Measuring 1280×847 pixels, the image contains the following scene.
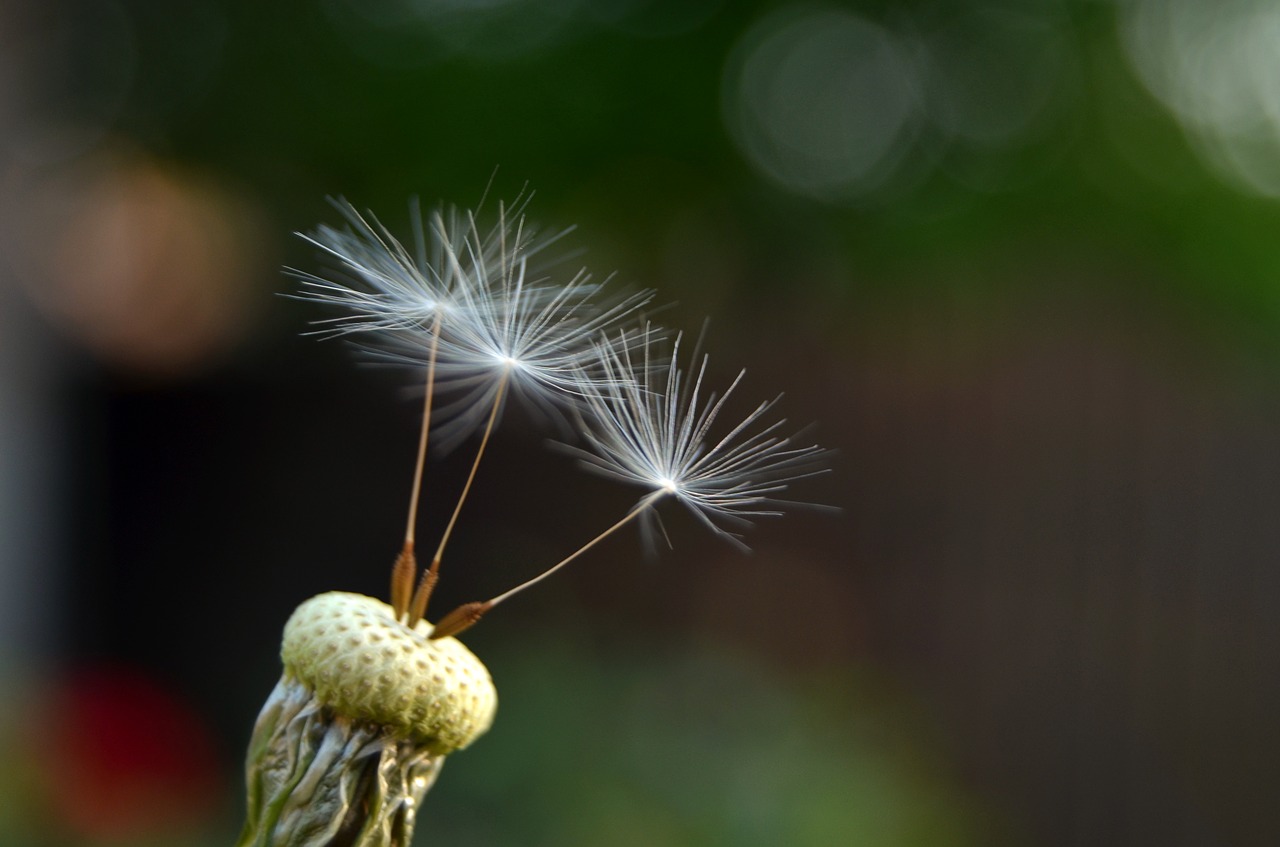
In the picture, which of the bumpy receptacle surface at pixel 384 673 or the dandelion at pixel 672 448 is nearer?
the bumpy receptacle surface at pixel 384 673

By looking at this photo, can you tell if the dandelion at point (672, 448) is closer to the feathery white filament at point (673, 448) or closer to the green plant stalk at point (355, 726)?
the feathery white filament at point (673, 448)

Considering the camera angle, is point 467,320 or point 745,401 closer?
point 467,320

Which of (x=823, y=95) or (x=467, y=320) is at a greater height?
(x=823, y=95)

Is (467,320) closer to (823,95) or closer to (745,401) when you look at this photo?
(823,95)

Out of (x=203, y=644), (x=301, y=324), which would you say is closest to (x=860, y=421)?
(x=301, y=324)

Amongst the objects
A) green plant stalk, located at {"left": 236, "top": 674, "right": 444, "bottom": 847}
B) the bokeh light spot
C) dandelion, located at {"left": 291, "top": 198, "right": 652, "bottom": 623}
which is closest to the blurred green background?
the bokeh light spot

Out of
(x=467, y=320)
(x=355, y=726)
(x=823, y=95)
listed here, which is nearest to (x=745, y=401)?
(x=823, y=95)

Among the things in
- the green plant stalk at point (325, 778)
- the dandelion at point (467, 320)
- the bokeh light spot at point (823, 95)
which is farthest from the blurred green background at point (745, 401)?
the green plant stalk at point (325, 778)

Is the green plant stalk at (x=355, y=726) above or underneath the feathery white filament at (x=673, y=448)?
underneath

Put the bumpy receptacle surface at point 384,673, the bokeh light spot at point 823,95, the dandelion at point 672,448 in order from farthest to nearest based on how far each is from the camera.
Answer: the bokeh light spot at point 823,95 < the dandelion at point 672,448 < the bumpy receptacle surface at point 384,673
